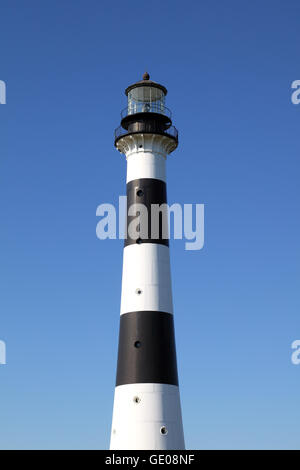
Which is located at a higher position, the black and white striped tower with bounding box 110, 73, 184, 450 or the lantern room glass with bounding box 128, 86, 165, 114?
the lantern room glass with bounding box 128, 86, 165, 114

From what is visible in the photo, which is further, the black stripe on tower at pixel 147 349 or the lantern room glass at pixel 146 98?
the lantern room glass at pixel 146 98

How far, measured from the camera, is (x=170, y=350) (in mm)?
38125

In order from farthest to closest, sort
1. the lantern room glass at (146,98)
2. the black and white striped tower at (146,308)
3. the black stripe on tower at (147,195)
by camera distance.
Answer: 1. the lantern room glass at (146,98)
2. the black stripe on tower at (147,195)
3. the black and white striped tower at (146,308)

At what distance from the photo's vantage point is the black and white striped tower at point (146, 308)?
36844 mm

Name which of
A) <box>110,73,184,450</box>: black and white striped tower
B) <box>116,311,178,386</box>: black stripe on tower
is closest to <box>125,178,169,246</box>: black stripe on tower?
<box>110,73,184,450</box>: black and white striped tower

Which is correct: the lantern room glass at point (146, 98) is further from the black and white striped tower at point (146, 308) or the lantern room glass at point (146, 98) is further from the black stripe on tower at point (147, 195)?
the black stripe on tower at point (147, 195)

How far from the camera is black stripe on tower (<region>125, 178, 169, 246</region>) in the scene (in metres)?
40.0

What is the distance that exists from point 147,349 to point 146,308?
2.11 meters

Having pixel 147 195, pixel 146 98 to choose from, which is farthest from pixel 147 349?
pixel 146 98

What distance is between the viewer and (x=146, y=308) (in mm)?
38438

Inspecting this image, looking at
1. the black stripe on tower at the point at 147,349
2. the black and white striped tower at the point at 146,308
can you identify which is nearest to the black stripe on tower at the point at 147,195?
the black and white striped tower at the point at 146,308

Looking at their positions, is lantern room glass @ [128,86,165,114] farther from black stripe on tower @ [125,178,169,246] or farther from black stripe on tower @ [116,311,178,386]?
black stripe on tower @ [116,311,178,386]

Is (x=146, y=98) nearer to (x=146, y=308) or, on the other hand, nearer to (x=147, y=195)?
(x=147, y=195)

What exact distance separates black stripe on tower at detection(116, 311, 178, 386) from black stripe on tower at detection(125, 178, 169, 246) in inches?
158
